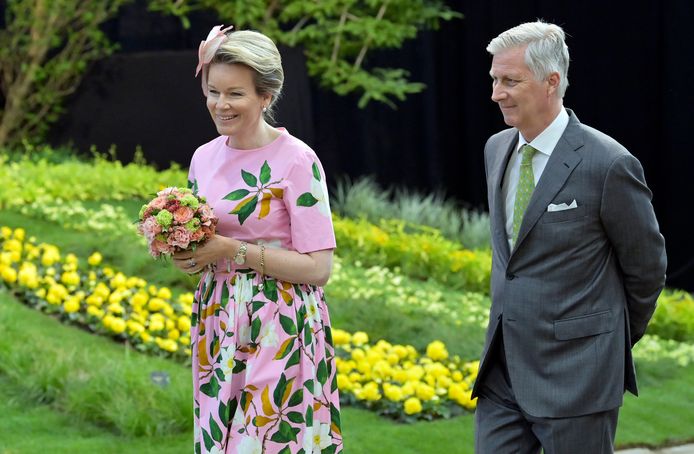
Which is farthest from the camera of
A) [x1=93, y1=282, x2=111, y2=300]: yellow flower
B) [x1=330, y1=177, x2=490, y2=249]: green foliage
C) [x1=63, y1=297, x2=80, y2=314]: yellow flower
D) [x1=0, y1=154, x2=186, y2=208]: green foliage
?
[x1=330, y1=177, x2=490, y2=249]: green foliage

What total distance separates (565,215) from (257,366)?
901 mm

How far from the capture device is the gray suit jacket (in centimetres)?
301

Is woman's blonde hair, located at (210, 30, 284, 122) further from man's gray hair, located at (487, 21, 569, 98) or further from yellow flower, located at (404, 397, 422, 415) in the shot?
yellow flower, located at (404, 397, 422, 415)

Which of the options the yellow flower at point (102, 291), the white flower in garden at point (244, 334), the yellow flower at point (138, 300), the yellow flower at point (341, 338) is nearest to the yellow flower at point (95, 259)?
the yellow flower at point (102, 291)

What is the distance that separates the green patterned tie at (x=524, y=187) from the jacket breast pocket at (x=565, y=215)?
9 cm

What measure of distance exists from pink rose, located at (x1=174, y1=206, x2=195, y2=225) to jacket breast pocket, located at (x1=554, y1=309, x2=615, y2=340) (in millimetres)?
1008

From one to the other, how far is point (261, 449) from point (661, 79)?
7.73 metres

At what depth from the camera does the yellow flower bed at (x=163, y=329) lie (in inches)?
216

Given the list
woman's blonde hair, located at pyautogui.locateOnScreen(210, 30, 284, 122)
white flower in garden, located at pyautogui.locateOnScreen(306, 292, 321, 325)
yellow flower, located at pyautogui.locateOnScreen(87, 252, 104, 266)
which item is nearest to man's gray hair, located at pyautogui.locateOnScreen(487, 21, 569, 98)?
woman's blonde hair, located at pyautogui.locateOnScreen(210, 30, 284, 122)

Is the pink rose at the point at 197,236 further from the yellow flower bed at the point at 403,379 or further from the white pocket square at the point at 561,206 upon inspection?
the yellow flower bed at the point at 403,379

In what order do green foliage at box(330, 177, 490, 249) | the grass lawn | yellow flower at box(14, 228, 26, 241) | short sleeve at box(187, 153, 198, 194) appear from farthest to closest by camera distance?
green foliage at box(330, 177, 490, 249)
yellow flower at box(14, 228, 26, 241)
the grass lawn
short sleeve at box(187, 153, 198, 194)

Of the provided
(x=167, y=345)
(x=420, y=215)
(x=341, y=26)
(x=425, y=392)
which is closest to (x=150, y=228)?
(x=425, y=392)

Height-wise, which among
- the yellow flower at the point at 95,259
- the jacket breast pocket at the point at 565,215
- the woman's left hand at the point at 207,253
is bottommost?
the yellow flower at the point at 95,259

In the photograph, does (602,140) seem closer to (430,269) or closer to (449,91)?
(430,269)
